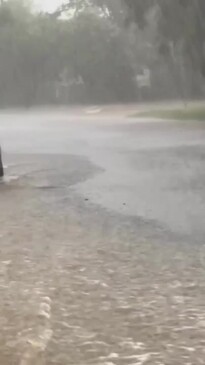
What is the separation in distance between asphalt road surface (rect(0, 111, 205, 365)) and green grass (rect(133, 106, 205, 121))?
59.0 ft

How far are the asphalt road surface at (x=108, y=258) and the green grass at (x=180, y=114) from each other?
59.0ft

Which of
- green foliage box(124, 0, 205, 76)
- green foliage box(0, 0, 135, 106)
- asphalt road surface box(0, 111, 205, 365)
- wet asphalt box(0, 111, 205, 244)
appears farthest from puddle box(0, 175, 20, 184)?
green foliage box(0, 0, 135, 106)

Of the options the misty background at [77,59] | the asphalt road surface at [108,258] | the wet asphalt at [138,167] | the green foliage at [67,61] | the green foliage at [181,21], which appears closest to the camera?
the asphalt road surface at [108,258]

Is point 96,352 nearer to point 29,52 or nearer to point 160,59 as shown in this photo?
point 160,59

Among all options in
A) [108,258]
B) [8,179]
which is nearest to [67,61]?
[8,179]

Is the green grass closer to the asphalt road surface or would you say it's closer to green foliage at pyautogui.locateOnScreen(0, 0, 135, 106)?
green foliage at pyautogui.locateOnScreen(0, 0, 135, 106)

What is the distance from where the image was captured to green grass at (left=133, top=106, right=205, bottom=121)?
36.0 m

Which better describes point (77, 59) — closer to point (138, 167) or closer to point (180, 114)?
point (180, 114)

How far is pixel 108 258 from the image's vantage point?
7.95 metres

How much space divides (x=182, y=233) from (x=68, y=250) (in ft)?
4.61

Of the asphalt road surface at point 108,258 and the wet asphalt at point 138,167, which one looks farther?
the wet asphalt at point 138,167

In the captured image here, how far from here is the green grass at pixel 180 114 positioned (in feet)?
118

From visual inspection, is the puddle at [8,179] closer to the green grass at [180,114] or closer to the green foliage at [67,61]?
the green grass at [180,114]

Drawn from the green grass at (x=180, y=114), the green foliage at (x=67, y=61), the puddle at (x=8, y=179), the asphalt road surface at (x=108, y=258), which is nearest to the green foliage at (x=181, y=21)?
the green grass at (x=180, y=114)
